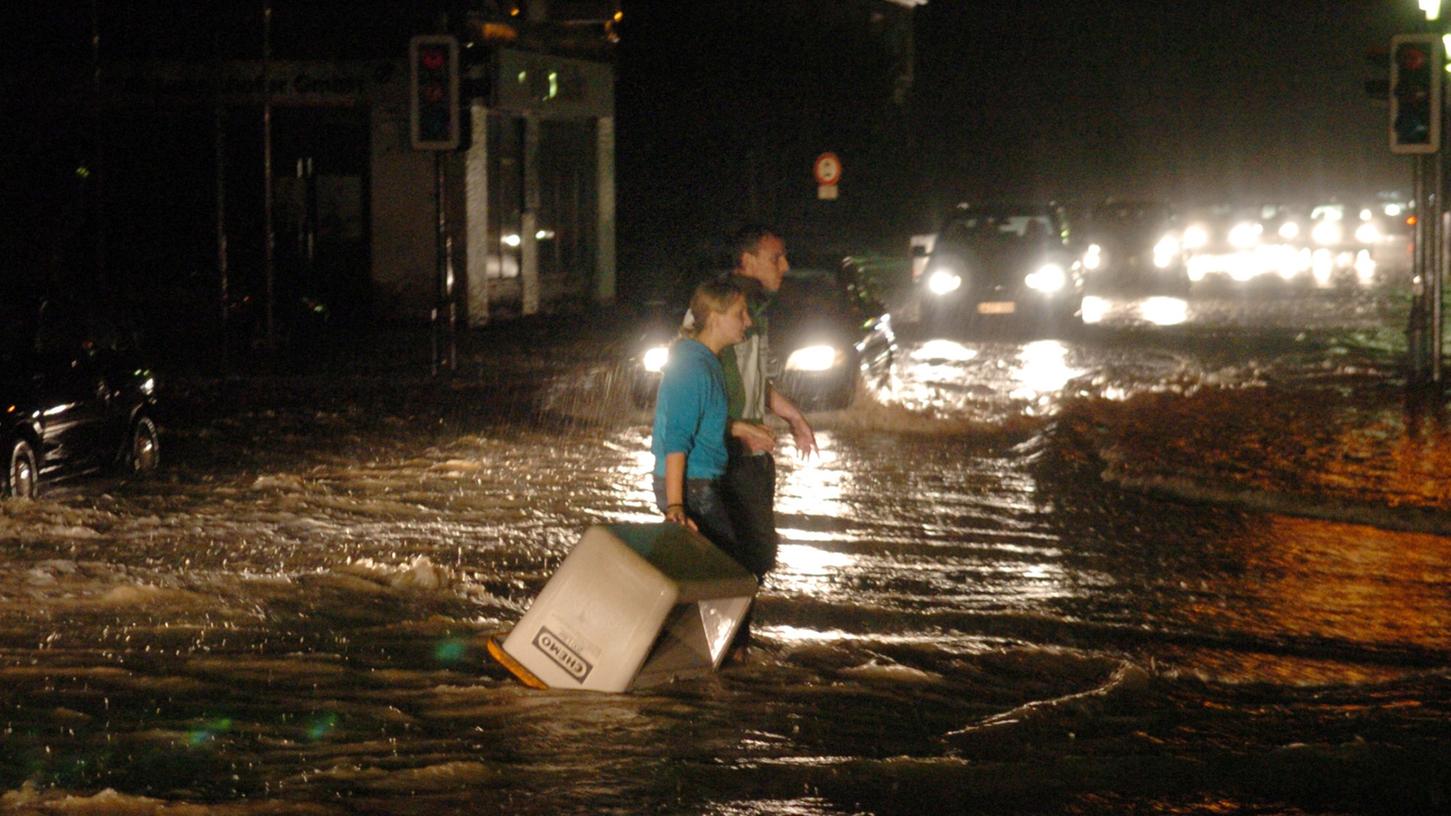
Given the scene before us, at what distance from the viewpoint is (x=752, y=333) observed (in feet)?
24.7

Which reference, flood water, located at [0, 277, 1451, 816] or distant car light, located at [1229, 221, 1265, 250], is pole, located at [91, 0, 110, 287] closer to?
flood water, located at [0, 277, 1451, 816]

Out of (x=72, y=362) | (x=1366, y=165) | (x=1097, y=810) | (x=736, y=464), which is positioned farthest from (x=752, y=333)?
(x=1366, y=165)

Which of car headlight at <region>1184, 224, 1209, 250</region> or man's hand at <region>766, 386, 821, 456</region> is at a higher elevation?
car headlight at <region>1184, 224, 1209, 250</region>

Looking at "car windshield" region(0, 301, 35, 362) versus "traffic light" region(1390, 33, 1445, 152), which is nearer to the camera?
"car windshield" region(0, 301, 35, 362)

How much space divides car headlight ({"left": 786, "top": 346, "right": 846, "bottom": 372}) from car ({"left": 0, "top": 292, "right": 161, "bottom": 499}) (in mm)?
5937

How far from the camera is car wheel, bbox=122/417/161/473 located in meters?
13.4

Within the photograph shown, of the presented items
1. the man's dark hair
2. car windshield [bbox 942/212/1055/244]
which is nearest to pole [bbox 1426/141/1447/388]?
car windshield [bbox 942/212/1055/244]

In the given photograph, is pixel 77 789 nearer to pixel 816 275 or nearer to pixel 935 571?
pixel 935 571

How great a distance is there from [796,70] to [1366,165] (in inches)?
2730

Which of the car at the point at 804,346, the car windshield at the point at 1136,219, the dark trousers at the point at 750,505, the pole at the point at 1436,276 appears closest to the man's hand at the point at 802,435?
the dark trousers at the point at 750,505

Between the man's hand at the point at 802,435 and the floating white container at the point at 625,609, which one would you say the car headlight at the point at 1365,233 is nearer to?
the man's hand at the point at 802,435

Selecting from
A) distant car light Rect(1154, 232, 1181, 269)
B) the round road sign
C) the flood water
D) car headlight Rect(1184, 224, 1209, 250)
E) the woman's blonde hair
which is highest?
the round road sign

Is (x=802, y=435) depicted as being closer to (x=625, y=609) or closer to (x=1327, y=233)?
(x=625, y=609)

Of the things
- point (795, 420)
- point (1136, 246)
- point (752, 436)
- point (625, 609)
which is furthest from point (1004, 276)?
point (625, 609)
